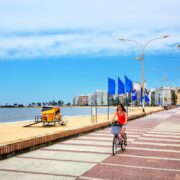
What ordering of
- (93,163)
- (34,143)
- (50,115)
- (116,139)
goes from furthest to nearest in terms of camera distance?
(50,115)
(34,143)
(116,139)
(93,163)

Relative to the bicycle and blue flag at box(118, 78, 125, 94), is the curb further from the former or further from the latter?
blue flag at box(118, 78, 125, 94)

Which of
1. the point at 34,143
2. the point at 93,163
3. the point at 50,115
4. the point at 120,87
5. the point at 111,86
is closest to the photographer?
the point at 93,163

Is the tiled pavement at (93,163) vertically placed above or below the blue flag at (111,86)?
below

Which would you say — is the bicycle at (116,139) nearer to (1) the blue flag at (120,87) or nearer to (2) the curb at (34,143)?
(2) the curb at (34,143)

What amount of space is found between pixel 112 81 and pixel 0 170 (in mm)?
21274

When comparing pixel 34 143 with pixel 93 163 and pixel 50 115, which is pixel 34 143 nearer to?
pixel 93 163

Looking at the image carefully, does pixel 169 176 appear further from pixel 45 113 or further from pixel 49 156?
pixel 45 113

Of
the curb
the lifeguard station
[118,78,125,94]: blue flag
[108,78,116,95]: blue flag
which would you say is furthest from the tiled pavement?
[118,78,125,94]: blue flag

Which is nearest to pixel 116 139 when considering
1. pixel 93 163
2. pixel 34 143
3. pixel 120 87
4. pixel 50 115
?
pixel 93 163

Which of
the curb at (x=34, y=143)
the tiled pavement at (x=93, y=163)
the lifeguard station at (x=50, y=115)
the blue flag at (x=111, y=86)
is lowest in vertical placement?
the tiled pavement at (x=93, y=163)

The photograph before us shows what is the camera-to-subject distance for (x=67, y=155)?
11.2m

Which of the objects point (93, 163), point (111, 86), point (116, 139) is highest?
point (111, 86)

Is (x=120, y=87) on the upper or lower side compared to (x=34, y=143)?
upper

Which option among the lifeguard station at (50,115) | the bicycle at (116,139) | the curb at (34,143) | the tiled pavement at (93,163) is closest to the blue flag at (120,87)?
the lifeguard station at (50,115)
